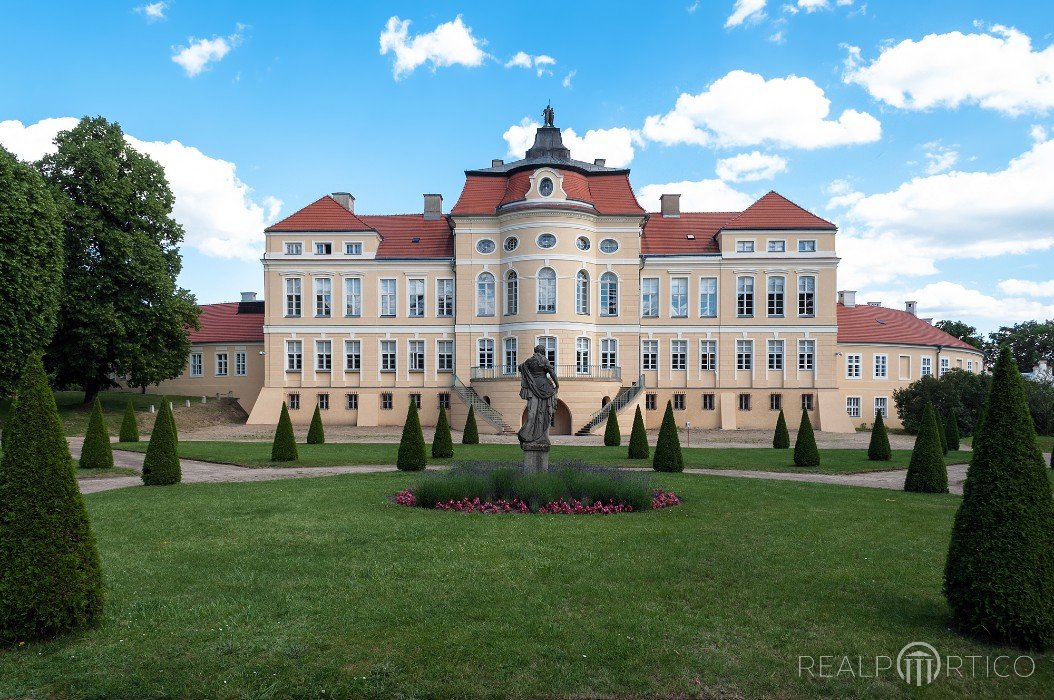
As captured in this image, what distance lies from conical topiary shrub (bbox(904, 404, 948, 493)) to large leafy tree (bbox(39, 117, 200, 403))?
113ft

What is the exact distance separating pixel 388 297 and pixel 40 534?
36.3 m

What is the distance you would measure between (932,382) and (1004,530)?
3744cm

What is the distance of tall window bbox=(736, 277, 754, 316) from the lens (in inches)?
1593

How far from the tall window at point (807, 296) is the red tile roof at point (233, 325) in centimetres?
3512

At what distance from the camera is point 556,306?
1495 inches

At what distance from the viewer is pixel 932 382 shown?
38312 millimetres

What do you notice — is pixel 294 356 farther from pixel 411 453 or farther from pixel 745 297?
pixel 745 297

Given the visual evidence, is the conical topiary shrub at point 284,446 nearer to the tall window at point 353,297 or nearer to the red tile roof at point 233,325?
the tall window at point 353,297

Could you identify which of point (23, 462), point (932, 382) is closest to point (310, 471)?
point (23, 462)

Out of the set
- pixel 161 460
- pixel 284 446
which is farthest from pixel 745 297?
pixel 161 460

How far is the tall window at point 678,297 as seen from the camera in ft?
134

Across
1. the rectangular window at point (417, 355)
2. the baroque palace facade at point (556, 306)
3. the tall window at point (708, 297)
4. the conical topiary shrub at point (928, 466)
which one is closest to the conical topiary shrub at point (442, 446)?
the conical topiary shrub at point (928, 466)

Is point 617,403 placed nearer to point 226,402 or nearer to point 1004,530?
point 226,402

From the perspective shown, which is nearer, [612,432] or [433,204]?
[612,432]
